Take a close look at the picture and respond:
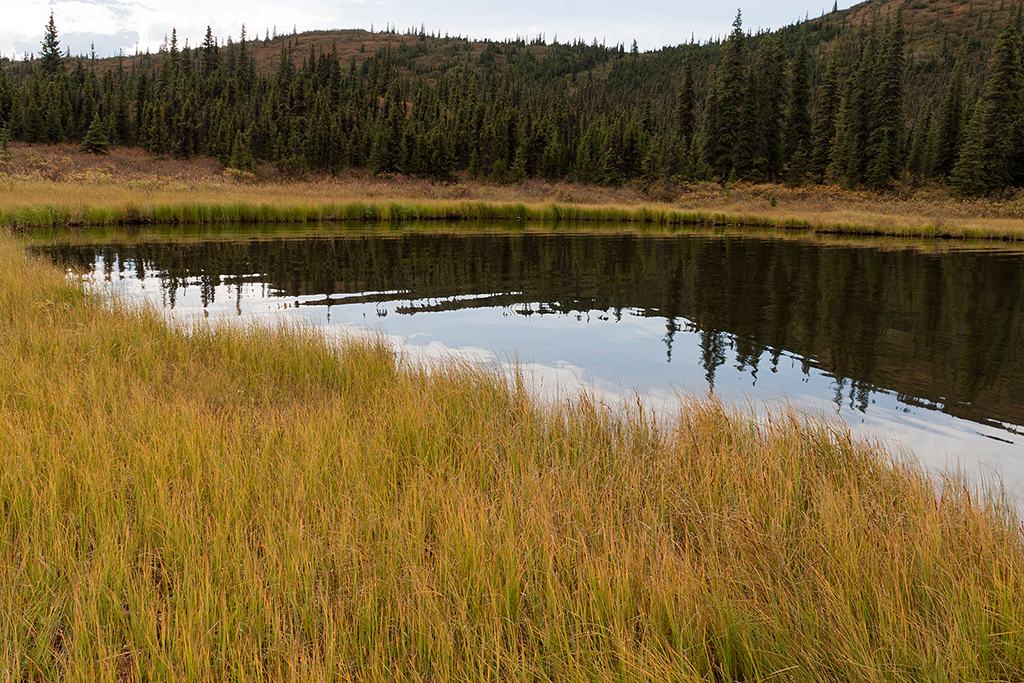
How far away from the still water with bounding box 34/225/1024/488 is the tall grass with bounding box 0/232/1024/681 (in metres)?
1.55

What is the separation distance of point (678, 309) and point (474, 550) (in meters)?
11.1

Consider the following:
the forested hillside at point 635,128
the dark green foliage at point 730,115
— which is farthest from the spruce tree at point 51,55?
the dark green foliage at point 730,115

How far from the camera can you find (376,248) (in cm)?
2250

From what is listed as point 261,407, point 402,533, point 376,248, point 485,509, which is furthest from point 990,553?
point 376,248

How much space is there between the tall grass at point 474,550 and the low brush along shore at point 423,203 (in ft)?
84.5

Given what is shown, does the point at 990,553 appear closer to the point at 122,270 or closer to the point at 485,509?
the point at 485,509

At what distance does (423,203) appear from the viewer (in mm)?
40469

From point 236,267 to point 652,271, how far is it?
38.0 feet

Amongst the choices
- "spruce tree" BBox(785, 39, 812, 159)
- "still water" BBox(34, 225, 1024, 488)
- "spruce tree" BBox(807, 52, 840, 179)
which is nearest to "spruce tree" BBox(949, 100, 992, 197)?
"spruce tree" BBox(807, 52, 840, 179)

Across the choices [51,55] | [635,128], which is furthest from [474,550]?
[51,55]

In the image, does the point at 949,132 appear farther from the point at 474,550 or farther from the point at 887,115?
the point at 474,550

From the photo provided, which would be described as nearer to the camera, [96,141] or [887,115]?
[887,115]

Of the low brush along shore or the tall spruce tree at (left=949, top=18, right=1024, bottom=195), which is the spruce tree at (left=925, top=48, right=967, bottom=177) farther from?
the low brush along shore

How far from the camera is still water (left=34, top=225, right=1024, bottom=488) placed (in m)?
7.41
